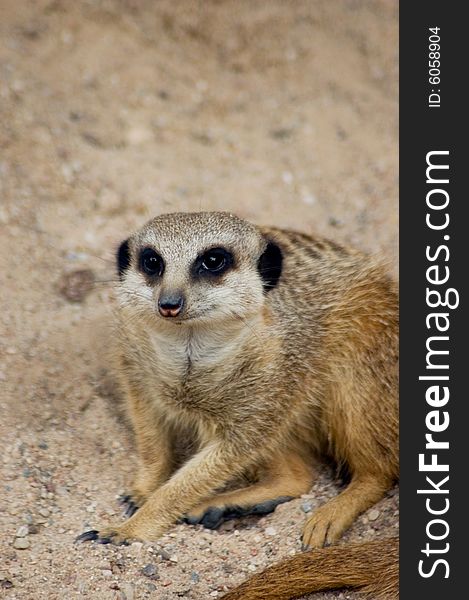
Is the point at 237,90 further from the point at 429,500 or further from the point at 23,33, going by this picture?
the point at 429,500

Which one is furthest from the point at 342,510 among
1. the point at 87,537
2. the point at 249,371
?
the point at 87,537

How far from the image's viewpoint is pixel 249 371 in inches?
105

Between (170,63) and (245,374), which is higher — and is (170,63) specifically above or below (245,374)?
above

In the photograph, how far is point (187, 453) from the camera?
3.09m

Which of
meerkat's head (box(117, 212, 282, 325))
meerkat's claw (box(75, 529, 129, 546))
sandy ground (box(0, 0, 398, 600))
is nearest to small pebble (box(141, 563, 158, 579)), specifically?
sandy ground (box(0, 0, 398, 600))

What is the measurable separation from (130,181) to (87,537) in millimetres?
1729

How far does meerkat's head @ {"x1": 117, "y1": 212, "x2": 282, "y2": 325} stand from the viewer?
2.42 meters

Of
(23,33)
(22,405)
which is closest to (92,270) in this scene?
(22,405)

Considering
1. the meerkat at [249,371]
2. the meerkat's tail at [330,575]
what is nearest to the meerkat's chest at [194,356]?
the meerkat at [249,371]

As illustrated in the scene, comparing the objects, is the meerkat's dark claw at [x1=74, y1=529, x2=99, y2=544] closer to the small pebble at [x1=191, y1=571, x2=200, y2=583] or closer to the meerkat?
the meerkat

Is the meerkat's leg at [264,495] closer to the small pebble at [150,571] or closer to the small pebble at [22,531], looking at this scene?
the small pebble at [150,571]

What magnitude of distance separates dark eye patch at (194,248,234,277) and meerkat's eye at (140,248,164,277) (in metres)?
0.10

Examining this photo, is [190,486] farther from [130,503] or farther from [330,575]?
[330,575]

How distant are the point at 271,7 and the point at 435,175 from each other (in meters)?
2.21
